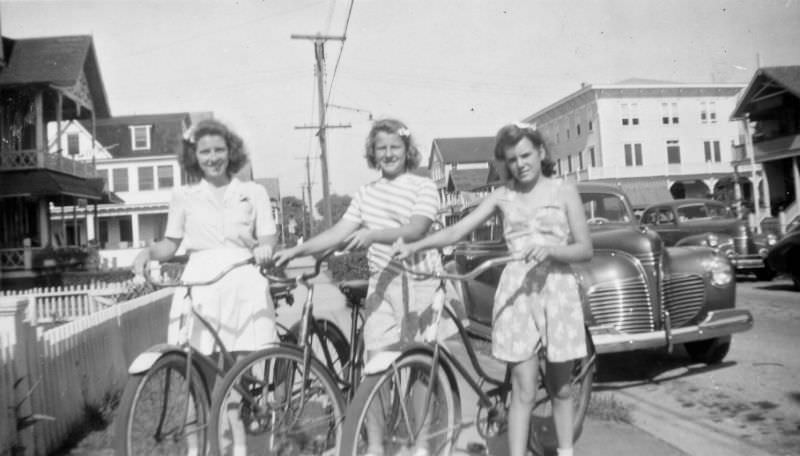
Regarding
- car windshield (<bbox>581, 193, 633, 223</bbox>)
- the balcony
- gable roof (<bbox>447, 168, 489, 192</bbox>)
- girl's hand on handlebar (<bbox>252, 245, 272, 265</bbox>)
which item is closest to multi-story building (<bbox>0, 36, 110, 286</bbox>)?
the balcony

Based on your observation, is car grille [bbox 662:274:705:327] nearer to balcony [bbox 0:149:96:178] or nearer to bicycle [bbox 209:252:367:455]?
bicycle [bbox 209:252:367:455]

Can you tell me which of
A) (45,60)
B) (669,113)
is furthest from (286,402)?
(669,113)

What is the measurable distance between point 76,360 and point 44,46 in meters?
19.3

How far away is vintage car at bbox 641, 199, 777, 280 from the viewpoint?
13.9 meters

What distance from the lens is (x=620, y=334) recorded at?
5.55m

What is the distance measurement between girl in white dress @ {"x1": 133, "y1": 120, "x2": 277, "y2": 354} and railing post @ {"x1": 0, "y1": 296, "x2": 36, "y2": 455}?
1.26 m

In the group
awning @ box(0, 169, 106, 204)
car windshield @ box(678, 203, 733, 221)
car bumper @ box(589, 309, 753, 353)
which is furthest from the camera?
awning @ box(0, 169, 106, 204)

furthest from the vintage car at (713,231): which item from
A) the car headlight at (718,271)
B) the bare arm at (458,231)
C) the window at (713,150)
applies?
the window at (713,150)

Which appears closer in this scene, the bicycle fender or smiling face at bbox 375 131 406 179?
the bicycle fender

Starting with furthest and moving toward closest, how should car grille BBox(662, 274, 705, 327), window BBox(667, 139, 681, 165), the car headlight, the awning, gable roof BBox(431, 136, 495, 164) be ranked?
1. gable roof BBox(431, 136, 495, 164)
2. window BBox(667, 139, 681, 165)
3. the awning
4. the car headlight
5. car grille BBox(662, 274, 705, 327)

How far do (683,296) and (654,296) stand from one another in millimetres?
435

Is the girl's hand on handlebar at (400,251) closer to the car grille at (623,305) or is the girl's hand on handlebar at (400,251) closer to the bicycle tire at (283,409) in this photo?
the bicycle tire at (283,409)

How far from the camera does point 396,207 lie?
3.55 metres

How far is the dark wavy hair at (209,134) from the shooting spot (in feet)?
11.9
